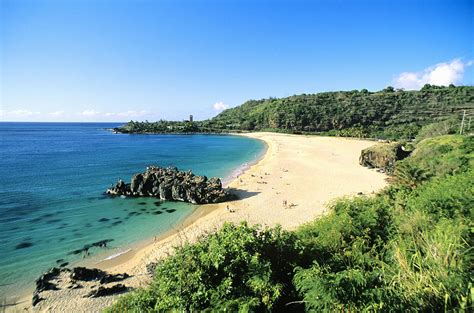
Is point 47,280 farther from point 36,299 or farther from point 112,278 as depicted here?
point 112,278

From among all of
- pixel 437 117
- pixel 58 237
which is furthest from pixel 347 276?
pixel 437 117

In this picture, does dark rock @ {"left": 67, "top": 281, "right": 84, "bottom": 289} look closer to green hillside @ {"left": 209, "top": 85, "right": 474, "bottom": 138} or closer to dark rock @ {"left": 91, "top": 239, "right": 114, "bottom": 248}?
dark rock @ {"left": 91, "top": 239, "right": 114, "bottom": 248}

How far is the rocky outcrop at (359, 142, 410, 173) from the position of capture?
3428 centimetres

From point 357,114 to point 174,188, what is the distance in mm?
93214

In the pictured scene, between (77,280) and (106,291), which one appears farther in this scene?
(77,280)

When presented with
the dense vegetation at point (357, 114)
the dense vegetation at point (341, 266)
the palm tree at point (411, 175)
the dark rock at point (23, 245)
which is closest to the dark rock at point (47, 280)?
the dark rock at point (23, 245)

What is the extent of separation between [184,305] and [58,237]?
57.9ft

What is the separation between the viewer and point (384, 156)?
35719mm

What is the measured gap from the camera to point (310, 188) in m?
28.1

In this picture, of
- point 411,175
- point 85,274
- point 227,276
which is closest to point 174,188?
point 85,274

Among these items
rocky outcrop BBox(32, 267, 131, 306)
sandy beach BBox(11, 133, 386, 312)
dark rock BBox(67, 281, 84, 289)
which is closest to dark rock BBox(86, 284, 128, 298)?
rocky outcrop BBox(32, 267, 131, 306)

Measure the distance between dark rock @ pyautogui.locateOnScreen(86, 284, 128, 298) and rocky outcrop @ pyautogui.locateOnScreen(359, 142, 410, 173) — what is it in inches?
1277

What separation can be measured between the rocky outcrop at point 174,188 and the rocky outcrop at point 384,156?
74.3 feet

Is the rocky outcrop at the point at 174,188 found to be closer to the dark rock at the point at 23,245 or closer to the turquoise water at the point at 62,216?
the turquoise water at the point at 62,216
